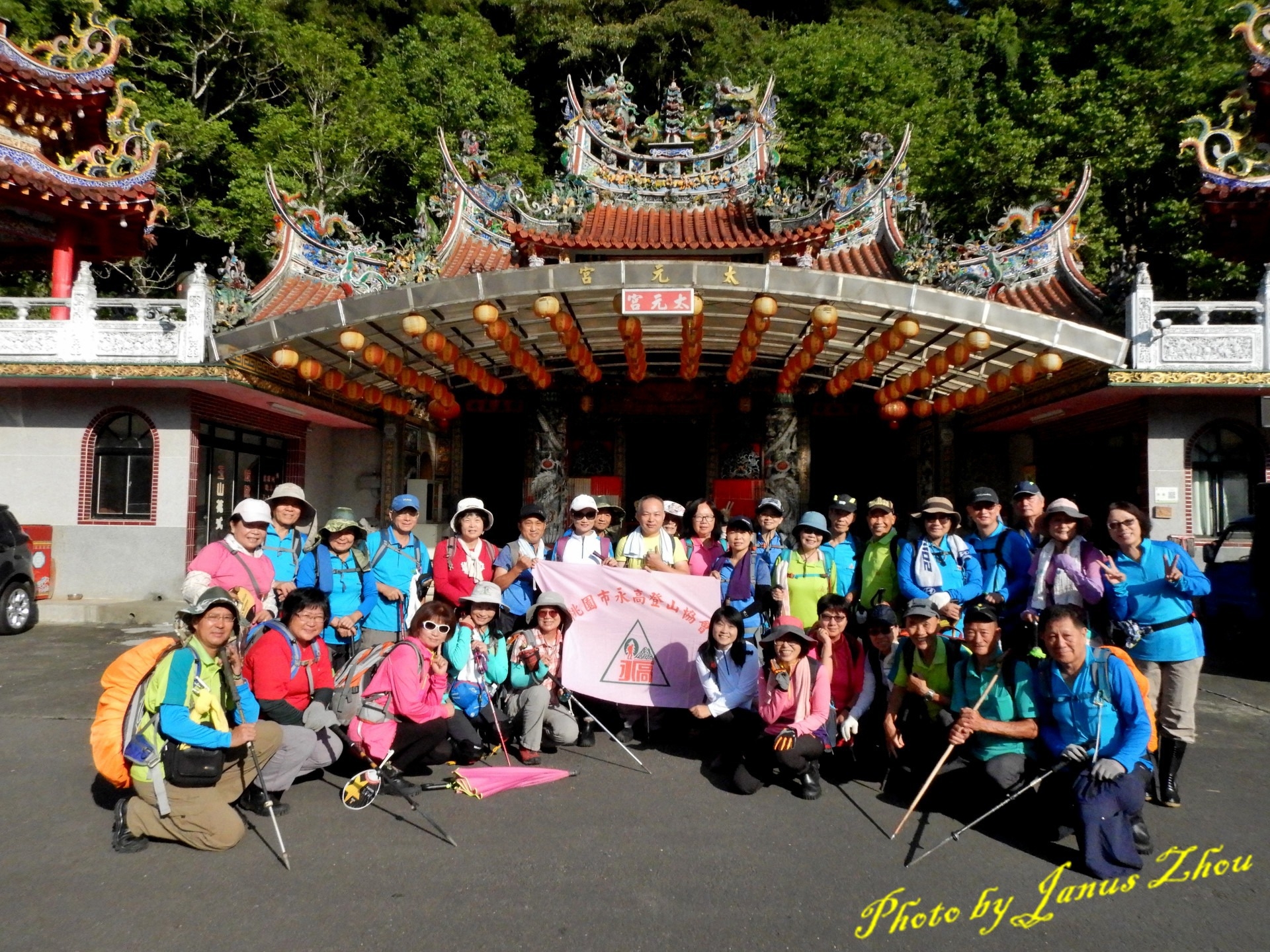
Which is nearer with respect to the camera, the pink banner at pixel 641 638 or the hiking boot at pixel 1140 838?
the hiking boot at pixel 1140 838

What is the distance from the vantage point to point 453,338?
405 inches

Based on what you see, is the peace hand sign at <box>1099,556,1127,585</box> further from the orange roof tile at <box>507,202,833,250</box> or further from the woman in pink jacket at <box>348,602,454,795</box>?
the orange roof tile at <box>507,202,833,250</box>

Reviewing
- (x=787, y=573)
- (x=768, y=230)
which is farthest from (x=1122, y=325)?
(x=787, y=573)

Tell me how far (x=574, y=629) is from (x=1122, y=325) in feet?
29.0

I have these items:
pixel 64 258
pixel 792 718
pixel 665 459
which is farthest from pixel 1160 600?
pixel 64 258

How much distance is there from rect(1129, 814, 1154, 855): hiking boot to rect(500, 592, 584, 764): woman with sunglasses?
3.41 meters

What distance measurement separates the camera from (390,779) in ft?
15.5

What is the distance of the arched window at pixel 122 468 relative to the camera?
11508 mm

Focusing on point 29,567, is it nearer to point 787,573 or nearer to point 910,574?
point 787,573

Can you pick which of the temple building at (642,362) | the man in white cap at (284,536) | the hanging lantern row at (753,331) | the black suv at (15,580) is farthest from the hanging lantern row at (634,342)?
the black suv at (15,580)

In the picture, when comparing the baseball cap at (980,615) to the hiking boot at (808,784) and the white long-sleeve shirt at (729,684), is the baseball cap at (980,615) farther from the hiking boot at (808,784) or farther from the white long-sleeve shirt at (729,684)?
the white long-sleeve shirt at (729,684)

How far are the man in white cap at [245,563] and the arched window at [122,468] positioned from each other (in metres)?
7.01

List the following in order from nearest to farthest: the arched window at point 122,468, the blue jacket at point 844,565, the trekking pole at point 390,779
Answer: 1. the trekking pole at point 390,779
2. the blue jacket at point 844,565
3. the arched window at point 122,468

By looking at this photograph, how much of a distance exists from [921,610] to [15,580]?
10916 mm
